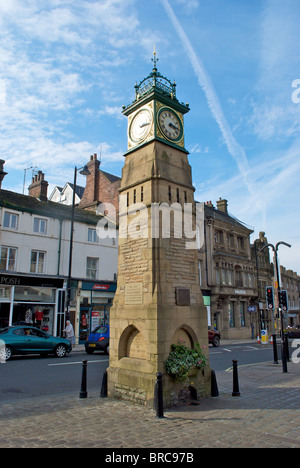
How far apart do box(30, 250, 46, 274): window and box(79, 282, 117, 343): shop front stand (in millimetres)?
3485

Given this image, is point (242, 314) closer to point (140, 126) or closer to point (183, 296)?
point (183, 296)

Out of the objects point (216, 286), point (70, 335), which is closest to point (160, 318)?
point (70, 335)

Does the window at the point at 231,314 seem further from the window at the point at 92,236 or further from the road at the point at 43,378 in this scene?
the road at the point at 43,378

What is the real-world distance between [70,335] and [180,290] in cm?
1428

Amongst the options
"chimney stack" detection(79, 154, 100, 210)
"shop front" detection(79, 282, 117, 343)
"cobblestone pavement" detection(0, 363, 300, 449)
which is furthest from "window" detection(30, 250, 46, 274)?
"cobblestone pavement" detection(0, 363, 300, 449)

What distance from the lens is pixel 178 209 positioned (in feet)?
28.0

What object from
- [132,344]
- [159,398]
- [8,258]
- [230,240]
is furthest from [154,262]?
[230,240]

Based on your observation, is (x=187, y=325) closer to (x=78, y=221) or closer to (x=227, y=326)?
(x=78, y=221)

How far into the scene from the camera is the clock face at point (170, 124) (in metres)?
8.72

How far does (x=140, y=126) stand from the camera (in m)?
8.99

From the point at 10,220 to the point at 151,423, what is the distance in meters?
19.3

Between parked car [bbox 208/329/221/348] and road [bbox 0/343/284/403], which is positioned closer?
road [bbox 0/343/284/403]

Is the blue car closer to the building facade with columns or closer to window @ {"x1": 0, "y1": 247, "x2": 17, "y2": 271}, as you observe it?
window @ {"x1": 0, "y1": 247, "x2": 17, "y2": 271}

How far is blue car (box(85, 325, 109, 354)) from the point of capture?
56.0ft
